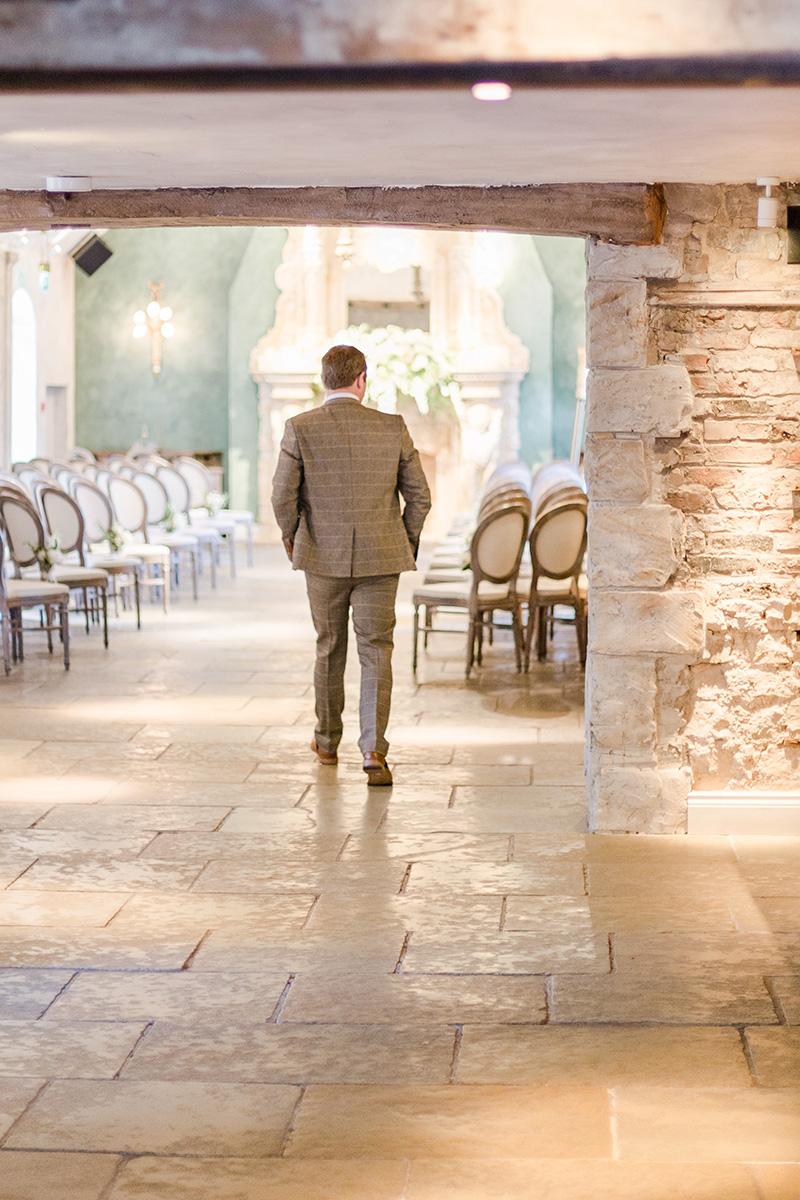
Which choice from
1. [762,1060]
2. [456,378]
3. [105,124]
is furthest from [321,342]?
[762,1060]

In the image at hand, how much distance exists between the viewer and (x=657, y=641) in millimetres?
4844

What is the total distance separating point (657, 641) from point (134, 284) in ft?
47.5

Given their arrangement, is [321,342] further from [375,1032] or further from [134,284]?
[375,1032]

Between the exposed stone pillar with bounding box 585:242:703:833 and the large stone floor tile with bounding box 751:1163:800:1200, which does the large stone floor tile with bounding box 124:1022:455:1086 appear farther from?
the exposed stone pillar with bounding box 585:242:703:833

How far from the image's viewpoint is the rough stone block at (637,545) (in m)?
4.82

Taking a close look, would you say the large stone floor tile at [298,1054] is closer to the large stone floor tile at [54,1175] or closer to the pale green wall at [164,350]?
the large stone floor tile at [54,1175]

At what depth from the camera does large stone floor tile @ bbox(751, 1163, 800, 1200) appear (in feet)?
8.39

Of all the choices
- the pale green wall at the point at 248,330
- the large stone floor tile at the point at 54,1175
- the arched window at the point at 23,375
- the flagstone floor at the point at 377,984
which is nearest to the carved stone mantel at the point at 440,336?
the pale green wall at the point at 248,330

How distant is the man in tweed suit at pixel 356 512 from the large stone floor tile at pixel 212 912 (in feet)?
4.44

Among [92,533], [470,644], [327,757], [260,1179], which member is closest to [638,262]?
[327,757]

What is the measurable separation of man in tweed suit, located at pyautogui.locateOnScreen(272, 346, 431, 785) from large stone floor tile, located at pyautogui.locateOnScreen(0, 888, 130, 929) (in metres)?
1.50

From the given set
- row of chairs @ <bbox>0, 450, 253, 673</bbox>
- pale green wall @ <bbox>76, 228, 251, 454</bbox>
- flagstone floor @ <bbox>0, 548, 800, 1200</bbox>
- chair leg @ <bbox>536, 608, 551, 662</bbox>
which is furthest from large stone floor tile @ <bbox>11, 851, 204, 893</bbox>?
pale green wall @ <bbox>76, 228, 251, 454</bbox>

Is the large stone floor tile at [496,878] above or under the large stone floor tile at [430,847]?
under

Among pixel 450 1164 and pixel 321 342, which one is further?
pixel 321 342
